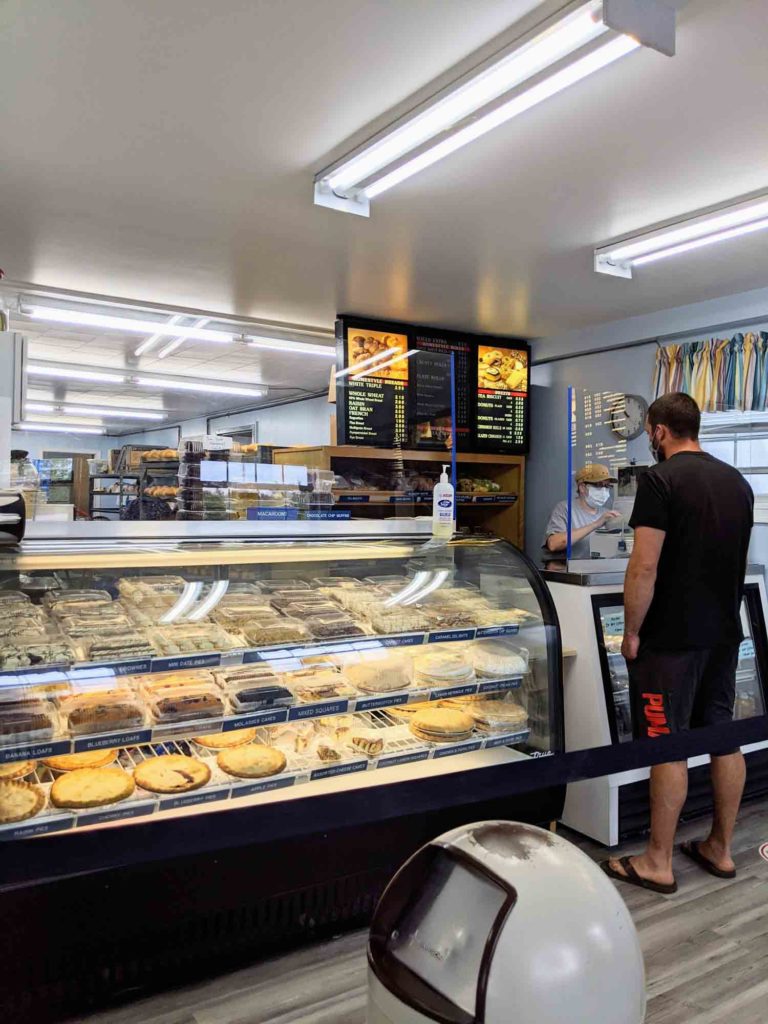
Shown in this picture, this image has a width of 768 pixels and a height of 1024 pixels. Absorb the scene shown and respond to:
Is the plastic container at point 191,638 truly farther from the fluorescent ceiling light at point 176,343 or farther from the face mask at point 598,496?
the fluorescent ceiling light at point 176,343

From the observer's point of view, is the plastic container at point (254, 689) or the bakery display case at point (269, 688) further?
the plastic container at point (254, 689)

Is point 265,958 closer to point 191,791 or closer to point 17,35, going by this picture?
point 191,791

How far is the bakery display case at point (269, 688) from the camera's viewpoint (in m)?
2.08

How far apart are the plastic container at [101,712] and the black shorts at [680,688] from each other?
1995 mm

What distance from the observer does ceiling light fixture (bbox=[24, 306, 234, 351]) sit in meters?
6.06

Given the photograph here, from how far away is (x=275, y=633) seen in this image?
2393 millimetres

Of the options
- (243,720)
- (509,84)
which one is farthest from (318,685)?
(509,84)

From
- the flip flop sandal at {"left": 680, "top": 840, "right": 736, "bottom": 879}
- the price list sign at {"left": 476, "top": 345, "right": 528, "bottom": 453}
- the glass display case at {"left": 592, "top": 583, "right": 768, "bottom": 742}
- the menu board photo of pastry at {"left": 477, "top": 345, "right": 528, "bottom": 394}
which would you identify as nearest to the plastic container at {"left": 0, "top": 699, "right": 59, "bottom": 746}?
the glass display case at {"left": 592, "top": 583, "right": 768, "bottom": 742}

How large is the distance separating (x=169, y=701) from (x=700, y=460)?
7.24ft

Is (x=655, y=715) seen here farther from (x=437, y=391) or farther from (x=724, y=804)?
(x=437, y=391)

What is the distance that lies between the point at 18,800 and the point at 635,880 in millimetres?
2310

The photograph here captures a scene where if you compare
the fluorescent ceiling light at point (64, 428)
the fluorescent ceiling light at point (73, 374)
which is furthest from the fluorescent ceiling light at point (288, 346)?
the fluorescent ceiling light at point (64, 428)

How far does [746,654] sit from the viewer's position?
4.20 m

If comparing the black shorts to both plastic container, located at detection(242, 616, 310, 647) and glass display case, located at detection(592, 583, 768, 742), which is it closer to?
glass display case, located at detection(592, 583, 768, 742)
